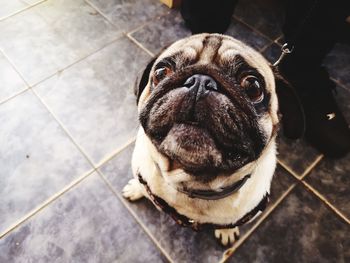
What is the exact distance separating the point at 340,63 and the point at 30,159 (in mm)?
2266

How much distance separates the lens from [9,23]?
7.75 ft

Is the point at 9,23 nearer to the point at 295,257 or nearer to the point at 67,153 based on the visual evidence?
the point at 67,153

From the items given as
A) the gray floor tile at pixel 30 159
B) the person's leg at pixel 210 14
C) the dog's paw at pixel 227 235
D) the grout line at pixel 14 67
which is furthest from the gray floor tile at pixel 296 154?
the grout line at pixel 14 67

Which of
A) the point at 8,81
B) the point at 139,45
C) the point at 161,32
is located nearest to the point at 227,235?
the point at 139,45

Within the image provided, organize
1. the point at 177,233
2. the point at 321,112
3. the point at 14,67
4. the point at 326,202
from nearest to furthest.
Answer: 1. the point at 177,233
2. the point at 326,202
3. the point at 321,112
4. the point at 14,67

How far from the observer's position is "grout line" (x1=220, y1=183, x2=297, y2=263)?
1.50m

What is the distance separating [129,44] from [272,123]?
1.55 metres

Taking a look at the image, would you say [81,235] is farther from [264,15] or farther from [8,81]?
[264,15]

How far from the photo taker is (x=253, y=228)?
158 centimetres

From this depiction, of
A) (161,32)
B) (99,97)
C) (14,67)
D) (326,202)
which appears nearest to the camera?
(326,202)

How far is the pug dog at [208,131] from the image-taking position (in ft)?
2.94

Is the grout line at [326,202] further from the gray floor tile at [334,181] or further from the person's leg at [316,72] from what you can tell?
the person's leg at [316,72]

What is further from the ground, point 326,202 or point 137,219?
point 326,202

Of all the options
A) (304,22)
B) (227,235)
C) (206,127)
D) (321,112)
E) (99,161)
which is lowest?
(99,161)
